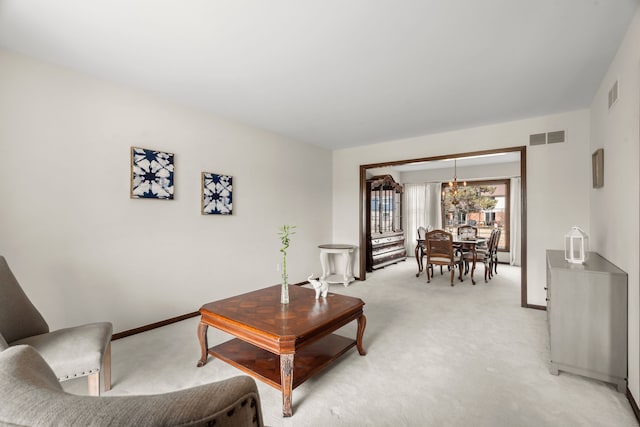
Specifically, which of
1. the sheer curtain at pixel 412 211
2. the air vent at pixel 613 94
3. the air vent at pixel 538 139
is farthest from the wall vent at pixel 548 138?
the sheer curtain at pixel 412 211

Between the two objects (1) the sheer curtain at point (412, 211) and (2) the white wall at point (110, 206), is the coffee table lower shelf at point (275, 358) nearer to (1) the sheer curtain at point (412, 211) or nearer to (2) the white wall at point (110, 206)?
(2) the white wall at point (110, 206)

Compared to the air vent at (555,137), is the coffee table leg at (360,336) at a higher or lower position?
lower

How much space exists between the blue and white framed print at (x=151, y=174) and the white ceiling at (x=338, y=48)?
0.67 meters

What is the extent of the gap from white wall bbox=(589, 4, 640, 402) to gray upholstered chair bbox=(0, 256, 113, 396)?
3.26 metres

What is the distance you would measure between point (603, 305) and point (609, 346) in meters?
0.28

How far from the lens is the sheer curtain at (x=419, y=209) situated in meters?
8.48

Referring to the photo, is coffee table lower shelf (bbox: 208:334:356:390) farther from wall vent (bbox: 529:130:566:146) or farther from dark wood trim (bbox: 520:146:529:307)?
wall vent (bbox: 529:130:566:146)

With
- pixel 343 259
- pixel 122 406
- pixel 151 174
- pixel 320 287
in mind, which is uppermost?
pixel 151 174

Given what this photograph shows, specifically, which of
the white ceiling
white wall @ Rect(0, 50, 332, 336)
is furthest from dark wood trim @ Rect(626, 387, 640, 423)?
white wall @ Rect(0, 50, 332, 336)

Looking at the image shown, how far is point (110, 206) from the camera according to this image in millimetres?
2834

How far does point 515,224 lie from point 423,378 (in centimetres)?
656

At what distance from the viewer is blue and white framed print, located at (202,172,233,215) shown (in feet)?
11.9

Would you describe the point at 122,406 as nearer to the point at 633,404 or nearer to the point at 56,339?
the point at 56,339

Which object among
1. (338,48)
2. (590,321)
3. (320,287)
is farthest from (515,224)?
(338,48)
